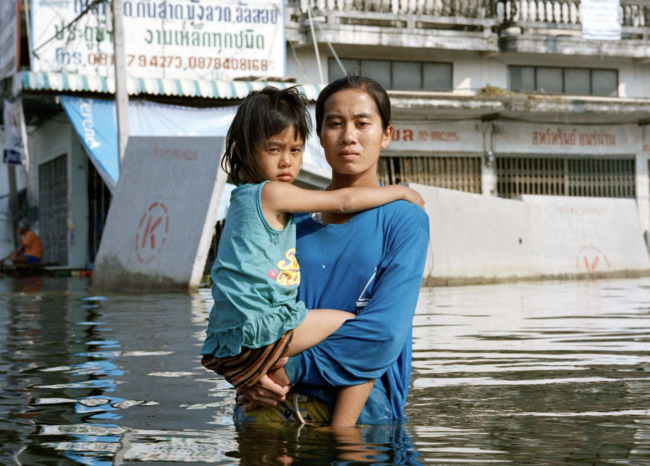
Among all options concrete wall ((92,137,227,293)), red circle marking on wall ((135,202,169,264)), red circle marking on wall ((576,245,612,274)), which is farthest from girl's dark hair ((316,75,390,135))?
red circle marking on wall ((576,245,612,274))

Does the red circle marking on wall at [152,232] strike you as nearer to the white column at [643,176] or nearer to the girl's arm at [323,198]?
the girl's arm at [323,198]

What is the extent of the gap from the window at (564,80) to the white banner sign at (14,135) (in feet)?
37.1

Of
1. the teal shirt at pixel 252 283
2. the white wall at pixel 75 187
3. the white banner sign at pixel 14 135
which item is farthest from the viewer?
the white wall at pixel 75 187

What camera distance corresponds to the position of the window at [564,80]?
23.3 metres

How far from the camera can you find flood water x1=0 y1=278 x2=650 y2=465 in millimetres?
2922

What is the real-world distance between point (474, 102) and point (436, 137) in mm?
1348

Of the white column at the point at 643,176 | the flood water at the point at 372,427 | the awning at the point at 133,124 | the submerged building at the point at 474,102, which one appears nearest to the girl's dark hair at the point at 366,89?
the flood water at the point at 372,427

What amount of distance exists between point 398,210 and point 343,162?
0.78 ft

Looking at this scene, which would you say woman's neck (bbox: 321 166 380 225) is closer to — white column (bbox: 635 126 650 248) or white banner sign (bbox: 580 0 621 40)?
white banner sign (bbox: 580 0 621 40)

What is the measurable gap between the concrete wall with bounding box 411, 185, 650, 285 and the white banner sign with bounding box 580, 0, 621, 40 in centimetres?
536

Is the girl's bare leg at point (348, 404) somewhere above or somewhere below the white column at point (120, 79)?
below

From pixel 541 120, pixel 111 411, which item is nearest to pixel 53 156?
pixel 541 120

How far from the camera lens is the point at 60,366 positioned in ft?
17.7

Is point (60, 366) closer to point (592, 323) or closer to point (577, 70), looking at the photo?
point (592, 323)
